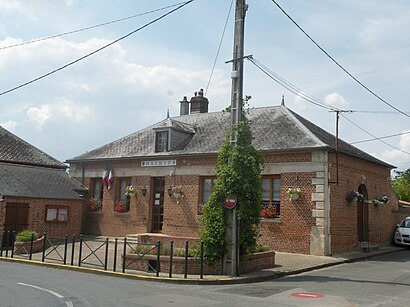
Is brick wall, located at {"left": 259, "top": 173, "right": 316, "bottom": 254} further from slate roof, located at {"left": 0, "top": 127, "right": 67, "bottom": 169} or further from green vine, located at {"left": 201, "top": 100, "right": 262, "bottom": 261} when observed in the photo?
slate roof, located at {"left": 0, "top": 127, "right": 67, "bottom": 169}

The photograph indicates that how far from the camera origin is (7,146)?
86.5ft

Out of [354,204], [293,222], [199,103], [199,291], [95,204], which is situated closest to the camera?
[199,291]

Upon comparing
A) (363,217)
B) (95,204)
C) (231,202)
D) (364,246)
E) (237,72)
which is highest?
(237,72)

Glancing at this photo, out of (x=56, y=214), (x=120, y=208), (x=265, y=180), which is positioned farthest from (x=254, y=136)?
(x=56, y=214)

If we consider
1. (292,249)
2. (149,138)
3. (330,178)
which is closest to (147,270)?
(292,249)

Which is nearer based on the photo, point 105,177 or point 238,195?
point 238,195

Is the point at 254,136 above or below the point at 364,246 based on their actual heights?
above

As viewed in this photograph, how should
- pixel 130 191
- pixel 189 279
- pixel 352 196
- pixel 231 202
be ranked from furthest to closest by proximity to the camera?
pixel 130 191
pixel 352 196
pixel 231 202
pixel 189 279

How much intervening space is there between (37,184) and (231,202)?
12.6 m

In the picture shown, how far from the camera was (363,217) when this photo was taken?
69.5 ft

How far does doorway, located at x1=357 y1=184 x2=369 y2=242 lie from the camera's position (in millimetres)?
20828

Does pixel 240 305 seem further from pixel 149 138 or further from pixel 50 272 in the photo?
pixel 149 138

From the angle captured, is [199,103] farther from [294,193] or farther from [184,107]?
[294,193]

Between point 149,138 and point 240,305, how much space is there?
1692 centimetres
